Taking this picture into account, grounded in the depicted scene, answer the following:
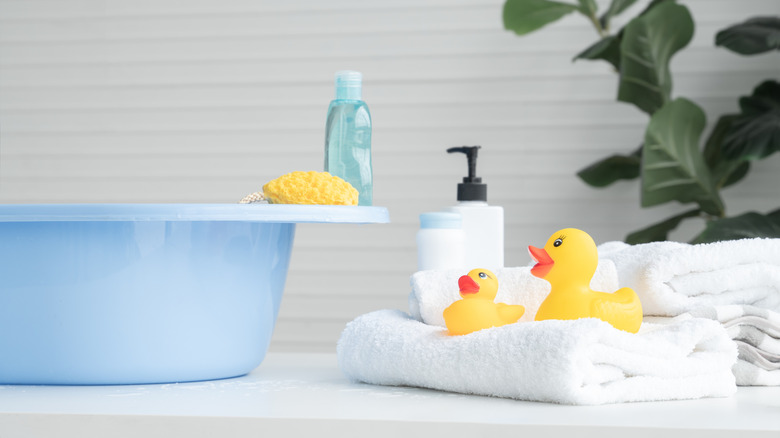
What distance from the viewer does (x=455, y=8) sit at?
2455mm

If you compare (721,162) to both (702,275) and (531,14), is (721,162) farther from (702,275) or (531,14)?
(702,275)

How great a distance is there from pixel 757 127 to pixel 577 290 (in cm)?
148

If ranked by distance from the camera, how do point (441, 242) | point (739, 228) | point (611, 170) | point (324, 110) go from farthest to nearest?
point (324, 110)
point (611, 170)
point (739, 228)
point (441, 242)

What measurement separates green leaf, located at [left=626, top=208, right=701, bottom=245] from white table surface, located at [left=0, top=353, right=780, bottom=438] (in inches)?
55.6

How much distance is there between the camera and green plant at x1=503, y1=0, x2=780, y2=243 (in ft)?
6.37

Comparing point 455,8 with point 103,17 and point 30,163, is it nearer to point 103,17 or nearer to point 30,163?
point 103,17

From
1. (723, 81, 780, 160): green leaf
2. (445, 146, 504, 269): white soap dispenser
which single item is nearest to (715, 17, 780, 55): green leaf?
(723, 81, 780, 160): green leaf

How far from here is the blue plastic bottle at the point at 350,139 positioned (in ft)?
2.92

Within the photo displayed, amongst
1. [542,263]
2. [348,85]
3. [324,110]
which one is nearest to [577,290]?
[542,263]

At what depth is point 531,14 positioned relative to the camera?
85.2 inches

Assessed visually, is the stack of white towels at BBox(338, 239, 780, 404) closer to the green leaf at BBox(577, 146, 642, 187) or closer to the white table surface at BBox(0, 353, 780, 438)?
the white table surface at BBox(0, 353, 780, 438)

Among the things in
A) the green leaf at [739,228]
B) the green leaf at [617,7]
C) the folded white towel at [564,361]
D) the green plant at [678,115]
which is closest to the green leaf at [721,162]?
the green plant at [678,115]

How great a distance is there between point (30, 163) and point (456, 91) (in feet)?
4.62

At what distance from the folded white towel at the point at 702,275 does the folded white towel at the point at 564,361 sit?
0.12ft
